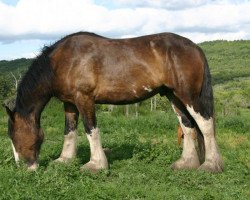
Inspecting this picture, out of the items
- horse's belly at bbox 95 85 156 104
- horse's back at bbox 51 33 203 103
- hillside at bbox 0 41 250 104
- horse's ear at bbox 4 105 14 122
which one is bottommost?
hillside at bbox 0 41 250 104

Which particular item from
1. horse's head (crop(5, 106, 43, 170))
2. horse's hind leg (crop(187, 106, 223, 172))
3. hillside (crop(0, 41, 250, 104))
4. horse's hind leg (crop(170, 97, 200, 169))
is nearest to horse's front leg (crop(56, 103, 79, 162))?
horse's head (crop(5, 106, 43, 170))

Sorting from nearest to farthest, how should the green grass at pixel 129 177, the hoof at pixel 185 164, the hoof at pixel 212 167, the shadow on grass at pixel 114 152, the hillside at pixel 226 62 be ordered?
1. the green grass at pixel 129 177
2. the hoof at pixel 212 167
3. the hoof at pixel 185 164
4. the shadow on grass at pixel 114 152
5. the hillside at pixel 226 62

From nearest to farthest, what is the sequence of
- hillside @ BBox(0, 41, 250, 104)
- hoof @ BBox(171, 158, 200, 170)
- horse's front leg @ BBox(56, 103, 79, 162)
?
hoof @ BBox(171, 158, 200, 170), horse's front leg @ BBox(56, 103, 79, 162), hillside @ BBox(0, 41, 250, 104)

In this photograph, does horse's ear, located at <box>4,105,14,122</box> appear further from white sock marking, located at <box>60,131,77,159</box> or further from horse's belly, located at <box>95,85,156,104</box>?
horse's belly, located at <box>95,85,156,104</box>

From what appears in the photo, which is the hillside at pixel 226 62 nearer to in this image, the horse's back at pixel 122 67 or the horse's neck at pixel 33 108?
the horse's back at pixel 122 67

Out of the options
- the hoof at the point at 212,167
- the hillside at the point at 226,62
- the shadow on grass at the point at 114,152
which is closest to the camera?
the hoof at the point at 212,167

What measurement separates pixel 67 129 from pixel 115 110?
13.4m

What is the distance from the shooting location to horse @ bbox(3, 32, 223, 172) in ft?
24.6

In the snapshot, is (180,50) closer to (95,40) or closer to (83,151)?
(95,40)

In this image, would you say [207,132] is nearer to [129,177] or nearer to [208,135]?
[208,135]

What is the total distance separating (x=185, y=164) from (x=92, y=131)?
1.84m

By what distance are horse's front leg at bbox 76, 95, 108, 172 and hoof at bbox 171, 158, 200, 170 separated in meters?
1.30

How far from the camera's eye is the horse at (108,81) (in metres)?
7.48

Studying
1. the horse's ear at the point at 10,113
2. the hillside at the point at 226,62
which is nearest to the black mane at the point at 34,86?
the horse's ear at the point at 10,113
